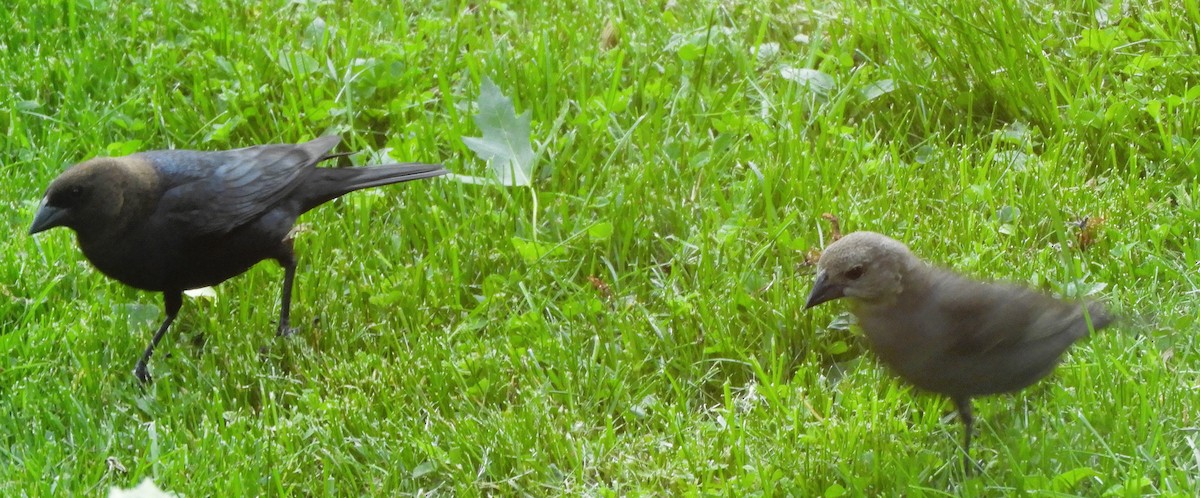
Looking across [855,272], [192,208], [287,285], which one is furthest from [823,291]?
[192,208]

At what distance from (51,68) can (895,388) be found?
161 inches

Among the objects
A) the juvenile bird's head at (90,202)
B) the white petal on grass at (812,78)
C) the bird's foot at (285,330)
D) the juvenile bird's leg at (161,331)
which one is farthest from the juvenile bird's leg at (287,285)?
the white petal on grass at (812,78)

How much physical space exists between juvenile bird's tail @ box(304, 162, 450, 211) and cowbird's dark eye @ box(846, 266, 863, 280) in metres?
1.67

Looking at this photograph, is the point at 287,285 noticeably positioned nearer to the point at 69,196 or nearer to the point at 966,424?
the point at 69,196

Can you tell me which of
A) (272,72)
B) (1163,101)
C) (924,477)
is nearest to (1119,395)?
(924,477)

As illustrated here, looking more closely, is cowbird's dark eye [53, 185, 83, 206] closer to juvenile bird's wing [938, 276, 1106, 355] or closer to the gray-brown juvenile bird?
the gray-brown juvenile bird

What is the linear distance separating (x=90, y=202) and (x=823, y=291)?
2.41 m

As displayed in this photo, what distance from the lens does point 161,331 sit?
177 inches

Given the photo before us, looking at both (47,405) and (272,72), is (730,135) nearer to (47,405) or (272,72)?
(272,72)

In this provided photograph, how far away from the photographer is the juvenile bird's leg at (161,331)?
4.34m

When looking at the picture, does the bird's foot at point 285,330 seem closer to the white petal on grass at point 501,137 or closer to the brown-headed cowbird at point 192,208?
the brown-headed cowbird at point 192,208

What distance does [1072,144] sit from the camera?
4.81 meters

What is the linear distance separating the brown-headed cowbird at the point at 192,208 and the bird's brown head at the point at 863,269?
1.63 meters

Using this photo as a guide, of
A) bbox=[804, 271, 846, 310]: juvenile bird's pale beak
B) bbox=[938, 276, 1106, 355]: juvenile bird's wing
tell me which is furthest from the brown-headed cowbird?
bbox=[938, 276, 1106, 355]: juvenile bird's wing
